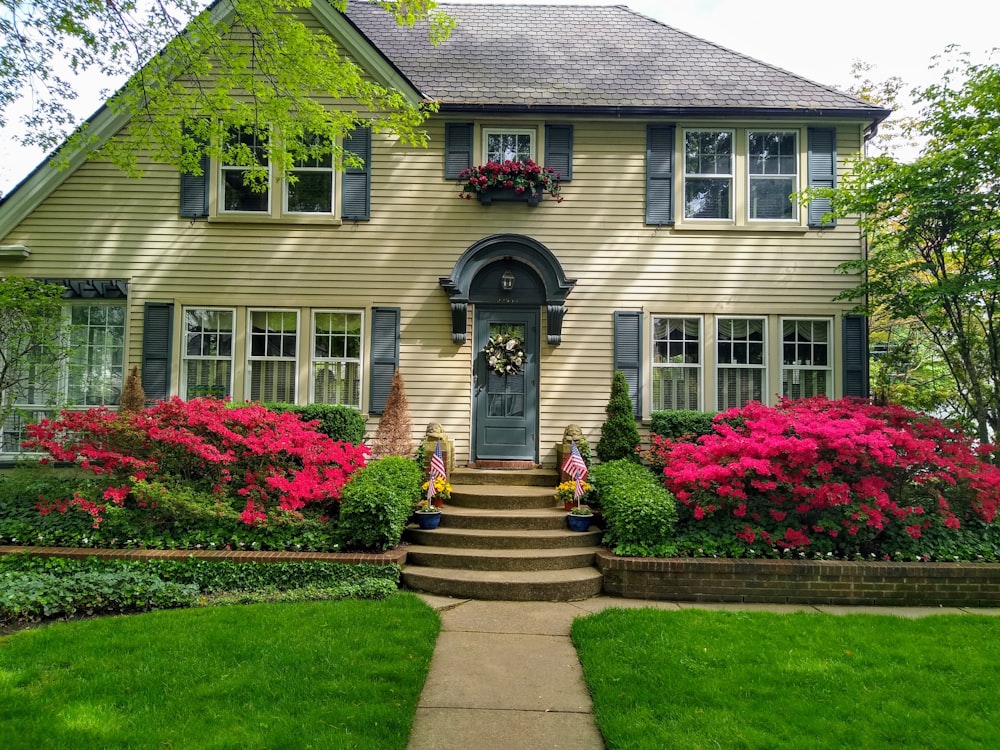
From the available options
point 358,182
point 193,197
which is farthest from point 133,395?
point 358,182

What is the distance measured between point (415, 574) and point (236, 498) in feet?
7.31

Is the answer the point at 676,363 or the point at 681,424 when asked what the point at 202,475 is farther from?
the point at 676,363

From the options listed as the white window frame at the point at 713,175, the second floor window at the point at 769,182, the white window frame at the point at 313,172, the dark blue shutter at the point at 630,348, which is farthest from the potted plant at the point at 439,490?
the second floor window at the point at 769,182

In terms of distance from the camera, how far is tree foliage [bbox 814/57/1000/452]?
22.3 feet

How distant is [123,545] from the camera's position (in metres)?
6.05

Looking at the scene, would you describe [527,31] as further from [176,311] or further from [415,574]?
[415,574]

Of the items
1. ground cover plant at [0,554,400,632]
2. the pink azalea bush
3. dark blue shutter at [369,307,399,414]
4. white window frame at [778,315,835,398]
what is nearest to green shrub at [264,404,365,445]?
dark blue shutter at [369,307,399,414]

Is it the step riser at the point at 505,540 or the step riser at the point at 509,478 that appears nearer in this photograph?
the step riser at the point at 505,540

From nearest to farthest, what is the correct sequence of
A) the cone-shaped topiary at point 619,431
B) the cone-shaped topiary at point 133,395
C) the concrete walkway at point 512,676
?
the concrete walkway at point 512,676
the cone-shaped topiary at point 619,431
the cone-shaped topiary at point 133,395

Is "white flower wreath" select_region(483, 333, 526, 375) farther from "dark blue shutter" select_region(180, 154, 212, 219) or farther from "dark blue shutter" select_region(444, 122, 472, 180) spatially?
"dark blue shutter" select_region(180, 154, 212, 219)

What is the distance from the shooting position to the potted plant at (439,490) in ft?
23.2

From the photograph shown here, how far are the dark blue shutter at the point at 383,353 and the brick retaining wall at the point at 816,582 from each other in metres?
4.60

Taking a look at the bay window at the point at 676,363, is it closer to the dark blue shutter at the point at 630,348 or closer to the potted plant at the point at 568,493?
the dark blue shutter at the point at 630,348

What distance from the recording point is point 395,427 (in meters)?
8.55
